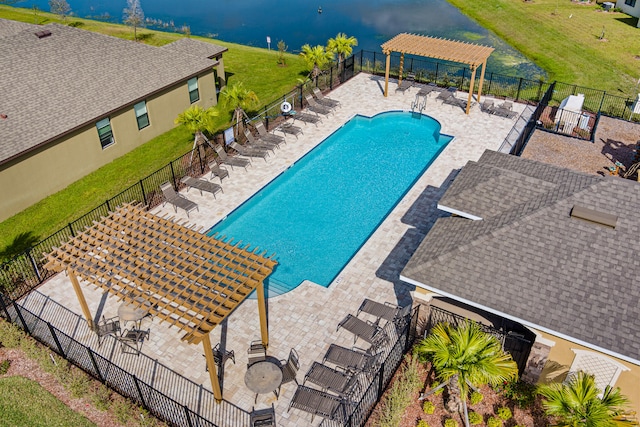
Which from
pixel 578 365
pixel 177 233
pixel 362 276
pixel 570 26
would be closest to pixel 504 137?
pixel 362 276

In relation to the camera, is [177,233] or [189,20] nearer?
[177,233]

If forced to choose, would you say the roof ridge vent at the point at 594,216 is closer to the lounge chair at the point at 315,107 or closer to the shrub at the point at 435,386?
the shrub at the point at 435,386

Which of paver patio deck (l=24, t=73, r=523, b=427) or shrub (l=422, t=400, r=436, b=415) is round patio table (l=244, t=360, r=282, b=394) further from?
shrub (l=422, t=400, r=436, b=415)

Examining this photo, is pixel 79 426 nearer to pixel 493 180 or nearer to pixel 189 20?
pixel 493 180

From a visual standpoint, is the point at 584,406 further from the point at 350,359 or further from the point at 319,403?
the point at 319,403

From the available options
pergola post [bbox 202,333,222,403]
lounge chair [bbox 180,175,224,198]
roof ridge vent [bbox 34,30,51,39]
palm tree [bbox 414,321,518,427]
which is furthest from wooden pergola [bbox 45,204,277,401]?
roof ridge vent [bbox 34,30,51,39]
